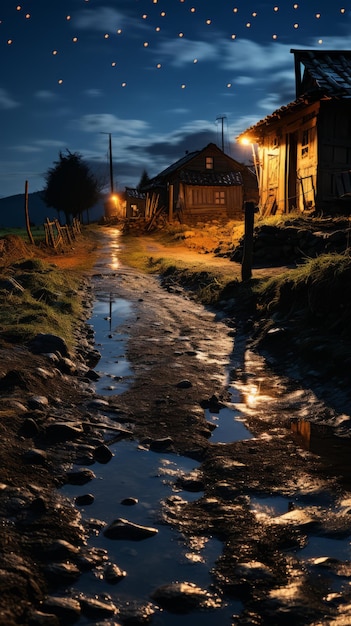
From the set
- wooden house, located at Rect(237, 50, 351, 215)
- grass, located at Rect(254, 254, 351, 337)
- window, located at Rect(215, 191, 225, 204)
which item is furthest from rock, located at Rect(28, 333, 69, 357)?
window, located at Rect(215, 191, 225, 204)

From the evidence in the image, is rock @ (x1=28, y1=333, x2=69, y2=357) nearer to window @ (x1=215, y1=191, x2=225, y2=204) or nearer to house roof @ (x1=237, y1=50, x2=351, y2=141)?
house roof @ (x1=237, y1=50, x2=351, y2=141)

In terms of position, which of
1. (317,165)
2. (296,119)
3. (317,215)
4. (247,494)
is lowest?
(247,494)

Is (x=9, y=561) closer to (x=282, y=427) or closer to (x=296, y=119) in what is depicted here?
(x=282, y=427)

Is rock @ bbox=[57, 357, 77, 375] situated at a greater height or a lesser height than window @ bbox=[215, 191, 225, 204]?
lesser

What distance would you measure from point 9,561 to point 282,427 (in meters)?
3.02

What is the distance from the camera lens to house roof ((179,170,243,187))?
133 ft

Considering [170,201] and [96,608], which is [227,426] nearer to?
[96,608]

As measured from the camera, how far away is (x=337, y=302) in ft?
A: 24.5

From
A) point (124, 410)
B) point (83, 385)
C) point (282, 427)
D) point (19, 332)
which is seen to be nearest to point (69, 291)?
point (19, 332)

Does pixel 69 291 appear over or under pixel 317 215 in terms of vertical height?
under

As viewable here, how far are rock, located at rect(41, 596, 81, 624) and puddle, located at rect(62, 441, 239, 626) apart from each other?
0.43 ft

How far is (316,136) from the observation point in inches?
663

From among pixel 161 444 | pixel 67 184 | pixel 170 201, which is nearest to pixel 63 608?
pixel 161 444

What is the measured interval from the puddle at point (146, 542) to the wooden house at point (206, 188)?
36.1 meters
